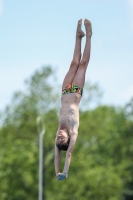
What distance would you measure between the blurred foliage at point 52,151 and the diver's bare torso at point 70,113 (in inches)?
1090

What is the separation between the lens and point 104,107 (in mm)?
56562

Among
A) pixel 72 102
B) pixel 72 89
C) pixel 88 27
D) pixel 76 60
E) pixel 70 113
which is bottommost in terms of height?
pixel 70 113

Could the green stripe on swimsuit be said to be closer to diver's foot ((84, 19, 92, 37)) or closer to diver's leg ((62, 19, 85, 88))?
diver's leg ((62, 19, 85, 88))

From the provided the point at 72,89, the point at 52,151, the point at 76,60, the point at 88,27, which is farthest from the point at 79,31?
the point at 52,151

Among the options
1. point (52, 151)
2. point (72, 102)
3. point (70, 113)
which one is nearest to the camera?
point (70, 113)

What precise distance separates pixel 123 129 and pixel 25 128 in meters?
8.01

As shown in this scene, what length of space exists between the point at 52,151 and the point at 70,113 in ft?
99.4

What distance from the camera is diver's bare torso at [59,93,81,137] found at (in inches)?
518

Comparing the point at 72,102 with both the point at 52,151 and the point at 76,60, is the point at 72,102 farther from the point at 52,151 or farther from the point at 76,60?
the point at 52,151

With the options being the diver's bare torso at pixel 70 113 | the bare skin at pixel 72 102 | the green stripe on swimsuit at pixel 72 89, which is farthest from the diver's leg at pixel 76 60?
the diver's bare torso at pixel 70 113

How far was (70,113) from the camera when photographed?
43.5ft

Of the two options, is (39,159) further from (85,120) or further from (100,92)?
(100,92)

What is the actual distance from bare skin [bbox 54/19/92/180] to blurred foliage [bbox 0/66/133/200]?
27518mm

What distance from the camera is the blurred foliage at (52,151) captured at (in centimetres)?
4153
